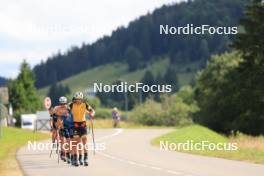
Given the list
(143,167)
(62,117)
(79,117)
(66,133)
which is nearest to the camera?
(143,167)

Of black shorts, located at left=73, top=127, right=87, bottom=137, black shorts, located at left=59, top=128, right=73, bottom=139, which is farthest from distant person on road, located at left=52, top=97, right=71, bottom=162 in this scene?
black shorts, located at left=73, top=127, right=87, bottom=137

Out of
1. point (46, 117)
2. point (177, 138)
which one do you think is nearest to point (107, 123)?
point (46, 117)

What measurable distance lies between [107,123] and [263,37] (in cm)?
2105

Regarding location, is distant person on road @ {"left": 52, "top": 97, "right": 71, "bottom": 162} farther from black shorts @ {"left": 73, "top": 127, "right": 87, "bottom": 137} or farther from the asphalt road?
black shorts @ {"left": 73, "top": 127, "right": 87, "bottom": 137}

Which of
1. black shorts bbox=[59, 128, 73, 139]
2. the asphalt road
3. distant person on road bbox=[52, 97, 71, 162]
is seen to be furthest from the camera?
distant person on road bbox=[52, 97, 71, 162]

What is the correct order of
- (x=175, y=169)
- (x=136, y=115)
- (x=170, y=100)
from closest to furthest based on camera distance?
(x=175, y=169) → (x=136, y=115) → (x=170, y=100)

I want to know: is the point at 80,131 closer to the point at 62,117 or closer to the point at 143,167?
the point at 62,117

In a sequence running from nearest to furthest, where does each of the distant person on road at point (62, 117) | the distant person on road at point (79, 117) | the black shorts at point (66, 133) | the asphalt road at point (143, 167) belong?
the asphalt road at point (143, 167) → the distant person on road at point (79, 117) → the black shorts at point (66, 133) → the distant person on road at point (62, 117)

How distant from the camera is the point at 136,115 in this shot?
3201 inches

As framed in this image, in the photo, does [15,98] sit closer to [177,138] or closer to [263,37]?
[263,37]

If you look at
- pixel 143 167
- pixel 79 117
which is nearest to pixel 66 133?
pixel 79 117

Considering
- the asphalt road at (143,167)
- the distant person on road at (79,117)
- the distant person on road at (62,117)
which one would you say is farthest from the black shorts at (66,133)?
the asphalt road at (143,167)

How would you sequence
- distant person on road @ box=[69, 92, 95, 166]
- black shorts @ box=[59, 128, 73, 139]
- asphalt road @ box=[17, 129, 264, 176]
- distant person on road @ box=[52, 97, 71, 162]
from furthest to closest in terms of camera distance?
1. distant person on road @ box=[52, 97, 71, 162]
2. black shorts @ box=[59, 128, 73, 139]
3. distant person on road @ box=[69, 92, 95, 166]
4. asphalt road @ box=[17, 129, 264, 176]

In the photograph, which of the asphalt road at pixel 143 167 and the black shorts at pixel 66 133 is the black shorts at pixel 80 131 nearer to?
the black shorts at pixel 66 133
